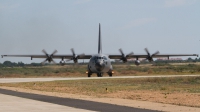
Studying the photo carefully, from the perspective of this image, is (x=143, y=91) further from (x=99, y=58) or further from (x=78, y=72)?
(x=78, y=72)

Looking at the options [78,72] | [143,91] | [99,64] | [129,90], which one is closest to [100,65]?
[99,64]

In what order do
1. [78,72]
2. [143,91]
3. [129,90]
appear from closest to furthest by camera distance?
[143,91]
[129,90]
[78,72]

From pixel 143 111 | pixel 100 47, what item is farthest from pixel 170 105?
pixel 100 47

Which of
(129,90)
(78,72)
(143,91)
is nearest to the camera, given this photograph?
(143,91)

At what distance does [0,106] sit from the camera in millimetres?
25766

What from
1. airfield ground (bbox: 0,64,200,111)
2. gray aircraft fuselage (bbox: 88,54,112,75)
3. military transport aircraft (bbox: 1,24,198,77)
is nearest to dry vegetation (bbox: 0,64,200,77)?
military transport aircraft (bbox: 1,24,198,77)

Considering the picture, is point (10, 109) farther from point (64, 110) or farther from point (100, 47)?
point (100, 47)

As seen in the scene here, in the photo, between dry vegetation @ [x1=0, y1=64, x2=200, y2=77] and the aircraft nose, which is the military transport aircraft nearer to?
the aircraft nose

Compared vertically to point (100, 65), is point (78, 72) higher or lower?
lower

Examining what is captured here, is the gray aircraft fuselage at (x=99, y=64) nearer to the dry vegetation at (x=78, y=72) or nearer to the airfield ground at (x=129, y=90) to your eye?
the dry vegetation at (x=78, y=72)

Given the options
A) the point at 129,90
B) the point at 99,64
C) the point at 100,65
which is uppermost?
the point at 99,64

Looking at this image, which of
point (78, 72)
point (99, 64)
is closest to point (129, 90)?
point (99, 64)

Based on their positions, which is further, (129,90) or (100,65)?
(100,65)

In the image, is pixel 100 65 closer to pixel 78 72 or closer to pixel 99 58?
pixel 99 58
